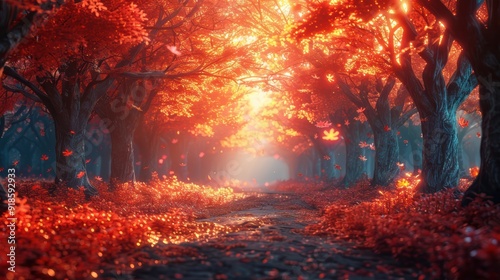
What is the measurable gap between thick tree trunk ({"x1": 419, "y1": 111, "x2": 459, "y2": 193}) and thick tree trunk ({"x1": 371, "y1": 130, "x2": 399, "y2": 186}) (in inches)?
277

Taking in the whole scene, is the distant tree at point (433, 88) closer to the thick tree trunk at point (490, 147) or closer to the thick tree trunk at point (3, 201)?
the thick tree trunk at point (490, 147)

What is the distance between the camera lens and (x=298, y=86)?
2542 centimetres

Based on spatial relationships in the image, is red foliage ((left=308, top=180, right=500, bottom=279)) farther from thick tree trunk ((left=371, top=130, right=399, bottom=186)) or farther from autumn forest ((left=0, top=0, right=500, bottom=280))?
thick tree trunk ((left=371, top=130, right=399, bottom=186))

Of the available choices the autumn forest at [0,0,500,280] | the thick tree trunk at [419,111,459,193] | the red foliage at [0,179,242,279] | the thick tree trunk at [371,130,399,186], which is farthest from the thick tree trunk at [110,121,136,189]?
the thick tree trunk at [419,111,459,193]

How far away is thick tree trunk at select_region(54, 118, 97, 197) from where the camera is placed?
1575cm

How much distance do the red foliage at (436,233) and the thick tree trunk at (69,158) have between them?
957cm

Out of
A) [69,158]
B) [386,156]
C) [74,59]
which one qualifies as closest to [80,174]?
[69,158]

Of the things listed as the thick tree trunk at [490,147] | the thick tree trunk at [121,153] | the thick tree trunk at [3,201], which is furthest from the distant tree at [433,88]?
the thick tree trunk at [121,153]

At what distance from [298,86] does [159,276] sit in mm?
20452

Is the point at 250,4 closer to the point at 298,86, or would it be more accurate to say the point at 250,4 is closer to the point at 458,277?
the point at 298,86

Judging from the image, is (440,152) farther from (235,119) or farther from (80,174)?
(235,119)

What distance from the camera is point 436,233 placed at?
7.25 m

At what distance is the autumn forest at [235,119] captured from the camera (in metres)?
6.73

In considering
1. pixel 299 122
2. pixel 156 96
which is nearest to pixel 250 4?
pixel 156 96
